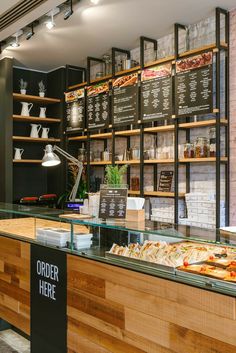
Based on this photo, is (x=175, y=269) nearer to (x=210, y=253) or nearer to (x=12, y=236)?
(x=210, y=253)

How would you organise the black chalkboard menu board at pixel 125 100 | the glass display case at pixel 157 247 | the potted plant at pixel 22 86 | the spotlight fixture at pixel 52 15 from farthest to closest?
1. the potted plant at pixel 22 86
2. the black chalkboard menu board at pixel 125 100
3. the spotlight fixture at pixel 52 15
4. the glass display case at pixel 157 247

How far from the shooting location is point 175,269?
204 cm

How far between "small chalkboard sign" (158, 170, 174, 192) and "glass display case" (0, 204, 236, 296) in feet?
7.29

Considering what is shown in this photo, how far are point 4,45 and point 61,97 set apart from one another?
1399 mm

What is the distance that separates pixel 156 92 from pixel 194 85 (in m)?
0.61

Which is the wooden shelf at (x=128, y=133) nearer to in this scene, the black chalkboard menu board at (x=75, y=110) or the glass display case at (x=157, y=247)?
the black chalkboard menu board at (x=75, y=110)

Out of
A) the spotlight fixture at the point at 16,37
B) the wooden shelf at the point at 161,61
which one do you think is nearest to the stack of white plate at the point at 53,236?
the wooden shelf at the point at 161,61

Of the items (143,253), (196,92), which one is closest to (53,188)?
(196,92)

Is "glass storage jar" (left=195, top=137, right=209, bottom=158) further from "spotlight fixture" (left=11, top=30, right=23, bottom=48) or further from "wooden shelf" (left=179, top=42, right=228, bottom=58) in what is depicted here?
"spotlight fixture" (left=11, top=30, right=23, bottom=48)

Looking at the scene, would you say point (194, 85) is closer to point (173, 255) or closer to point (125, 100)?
point (125, 100)

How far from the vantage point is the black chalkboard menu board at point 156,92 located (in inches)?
190

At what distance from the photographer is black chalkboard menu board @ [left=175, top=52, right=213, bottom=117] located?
4.34m

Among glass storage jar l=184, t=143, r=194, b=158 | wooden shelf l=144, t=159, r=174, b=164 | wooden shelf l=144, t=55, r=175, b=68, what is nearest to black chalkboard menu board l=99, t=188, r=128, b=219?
glass storage jar l=184, t=143, r=194, b=158

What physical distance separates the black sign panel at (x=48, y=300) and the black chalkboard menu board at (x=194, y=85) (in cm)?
239
